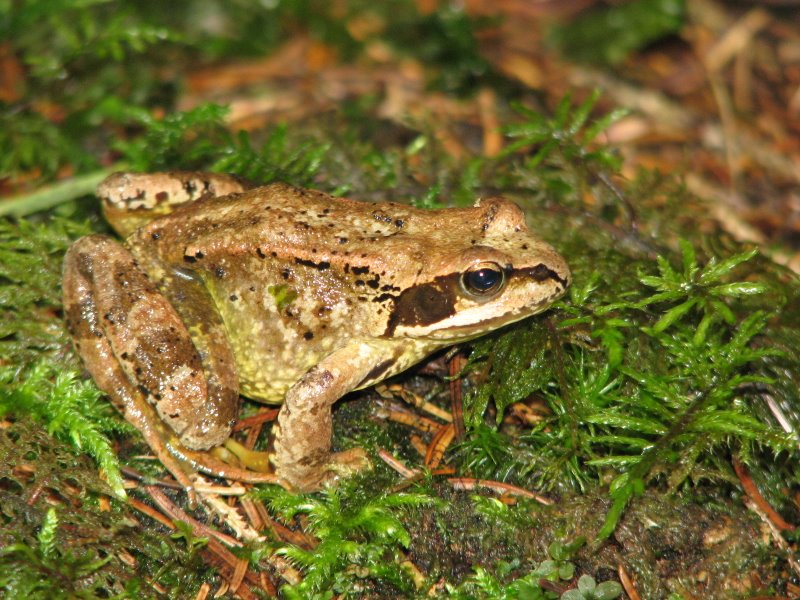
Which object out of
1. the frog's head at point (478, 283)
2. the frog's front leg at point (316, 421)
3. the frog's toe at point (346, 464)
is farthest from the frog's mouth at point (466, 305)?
the frog's toe at point (346, 464)

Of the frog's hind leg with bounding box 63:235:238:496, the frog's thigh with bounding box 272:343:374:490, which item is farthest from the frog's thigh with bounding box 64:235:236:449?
the frog's thigh with bounding box 272:343:374:490

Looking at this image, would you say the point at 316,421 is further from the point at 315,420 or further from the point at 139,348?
the point at 139,348

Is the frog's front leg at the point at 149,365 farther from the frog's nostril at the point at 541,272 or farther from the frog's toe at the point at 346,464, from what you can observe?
the frog's nostril at the point at 541,272

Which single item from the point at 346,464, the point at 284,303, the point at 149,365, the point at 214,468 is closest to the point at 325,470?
the point at 346,464

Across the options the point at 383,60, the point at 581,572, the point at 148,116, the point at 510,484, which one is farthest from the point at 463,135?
the point at 581,572

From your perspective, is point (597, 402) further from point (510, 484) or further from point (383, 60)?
point (383, 60)

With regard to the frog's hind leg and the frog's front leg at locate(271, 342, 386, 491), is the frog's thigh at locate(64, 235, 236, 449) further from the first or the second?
the frog's front leg at locate(271, 342, 386, 491)

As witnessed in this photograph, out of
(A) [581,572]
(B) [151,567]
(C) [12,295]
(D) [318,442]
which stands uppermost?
(C) [12,295]
